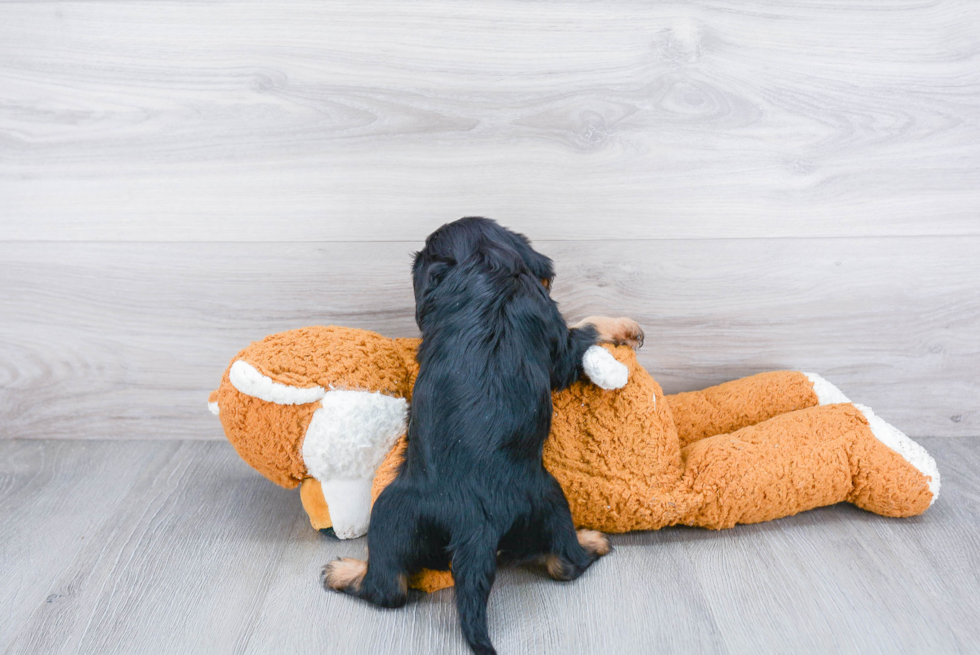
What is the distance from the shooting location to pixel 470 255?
1.05 metres

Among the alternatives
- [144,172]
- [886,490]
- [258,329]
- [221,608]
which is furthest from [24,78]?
[886,490]

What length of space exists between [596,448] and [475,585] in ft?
1.15

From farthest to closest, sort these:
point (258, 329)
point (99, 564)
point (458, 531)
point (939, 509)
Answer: point (258, 329) < point (939, 509) < point (99, 564) < point (458, 531)

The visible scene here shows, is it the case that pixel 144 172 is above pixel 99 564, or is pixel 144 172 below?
above

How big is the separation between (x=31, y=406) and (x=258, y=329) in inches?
23.6

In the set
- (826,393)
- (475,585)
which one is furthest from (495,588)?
(826,393)

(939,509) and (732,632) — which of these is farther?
(939,509)

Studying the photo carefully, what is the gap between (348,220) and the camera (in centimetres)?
139

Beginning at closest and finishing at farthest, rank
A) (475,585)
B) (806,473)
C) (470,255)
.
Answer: (475,585) → (470,255) → (806,473)

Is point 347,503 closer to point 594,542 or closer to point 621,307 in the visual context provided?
point 594,542

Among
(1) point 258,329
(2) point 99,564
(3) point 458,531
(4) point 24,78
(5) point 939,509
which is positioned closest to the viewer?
(3) point 458,531

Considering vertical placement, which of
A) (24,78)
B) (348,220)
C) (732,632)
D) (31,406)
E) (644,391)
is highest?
(24,78)

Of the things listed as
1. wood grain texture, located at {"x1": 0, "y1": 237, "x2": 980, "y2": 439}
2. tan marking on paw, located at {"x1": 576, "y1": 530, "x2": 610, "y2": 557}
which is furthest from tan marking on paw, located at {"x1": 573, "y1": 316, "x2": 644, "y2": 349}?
tan marking on paw, located at {"x1": 576, "y1": 530, "x2": 610, "y2": 557}

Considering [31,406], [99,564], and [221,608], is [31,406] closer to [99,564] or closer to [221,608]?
[99,564]
